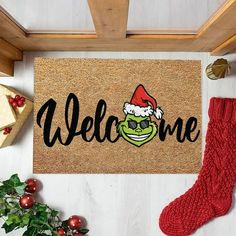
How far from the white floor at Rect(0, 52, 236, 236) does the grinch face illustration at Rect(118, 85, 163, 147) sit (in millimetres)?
179

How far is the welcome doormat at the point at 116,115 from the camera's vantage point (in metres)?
1.71

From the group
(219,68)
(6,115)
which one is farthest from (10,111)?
(219,68)

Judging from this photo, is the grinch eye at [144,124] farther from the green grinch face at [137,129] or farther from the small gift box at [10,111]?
the small gift box at [10,111]

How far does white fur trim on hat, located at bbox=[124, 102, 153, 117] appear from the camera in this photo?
1.72 meters

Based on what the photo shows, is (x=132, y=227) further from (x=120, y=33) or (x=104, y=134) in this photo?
(x=120, y=33)

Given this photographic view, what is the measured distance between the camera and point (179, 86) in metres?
1.72

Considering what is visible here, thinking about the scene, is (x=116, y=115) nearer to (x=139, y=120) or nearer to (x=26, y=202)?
(x=139, y=120)

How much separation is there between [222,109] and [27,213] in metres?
0.97

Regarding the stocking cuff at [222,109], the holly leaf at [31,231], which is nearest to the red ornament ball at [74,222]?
the holly leaf at [31,231]

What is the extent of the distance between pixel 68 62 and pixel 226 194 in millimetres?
928

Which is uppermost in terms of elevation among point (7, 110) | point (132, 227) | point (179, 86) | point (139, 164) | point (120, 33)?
point (120, 33)

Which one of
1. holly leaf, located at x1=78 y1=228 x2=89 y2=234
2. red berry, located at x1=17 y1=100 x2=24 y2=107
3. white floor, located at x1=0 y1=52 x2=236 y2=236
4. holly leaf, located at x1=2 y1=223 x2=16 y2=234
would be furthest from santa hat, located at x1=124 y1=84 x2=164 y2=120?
holly leaf, located at x1=2 y1=223 x2=16 y2=234

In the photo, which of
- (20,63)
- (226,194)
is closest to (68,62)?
(20,63)

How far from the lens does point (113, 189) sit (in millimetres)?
1749
